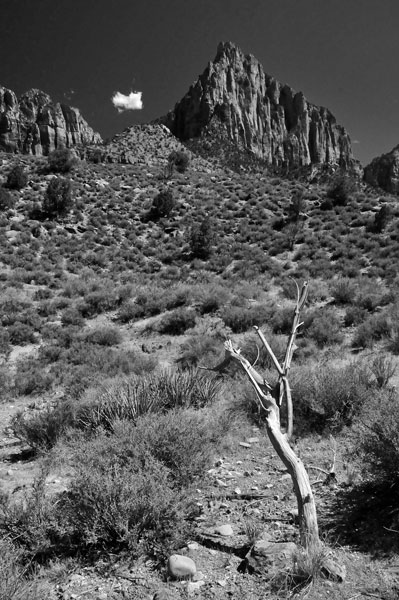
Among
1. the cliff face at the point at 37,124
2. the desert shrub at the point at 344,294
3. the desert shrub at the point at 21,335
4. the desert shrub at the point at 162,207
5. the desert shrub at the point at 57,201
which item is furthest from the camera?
the cliff face at the point at 37,124

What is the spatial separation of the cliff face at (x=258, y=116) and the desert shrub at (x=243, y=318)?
127 meters

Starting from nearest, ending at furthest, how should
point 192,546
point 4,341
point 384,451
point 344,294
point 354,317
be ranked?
point 192,546 → point 384,451 → point 354,317 → point 4,341 → point 344,294

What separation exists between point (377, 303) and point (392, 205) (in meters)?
19.3

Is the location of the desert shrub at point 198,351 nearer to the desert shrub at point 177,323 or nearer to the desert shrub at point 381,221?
the desert shrub at point 177,323

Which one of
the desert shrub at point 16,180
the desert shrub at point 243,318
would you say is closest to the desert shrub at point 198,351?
the desert shrub at point 243,318

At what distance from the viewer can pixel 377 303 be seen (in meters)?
12.4

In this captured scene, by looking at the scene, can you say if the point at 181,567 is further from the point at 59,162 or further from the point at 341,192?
the point at 59,162

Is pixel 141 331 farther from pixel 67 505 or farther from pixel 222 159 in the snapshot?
pixel 222 159

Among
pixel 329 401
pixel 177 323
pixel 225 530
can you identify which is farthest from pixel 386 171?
pixel 225 530

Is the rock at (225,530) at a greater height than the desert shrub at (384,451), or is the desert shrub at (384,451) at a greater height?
the desert shrub at (384,451)

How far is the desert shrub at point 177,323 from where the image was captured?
13062mm

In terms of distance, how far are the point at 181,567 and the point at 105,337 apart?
9901 mm

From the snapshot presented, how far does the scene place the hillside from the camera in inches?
132

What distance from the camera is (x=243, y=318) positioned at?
12625mm
